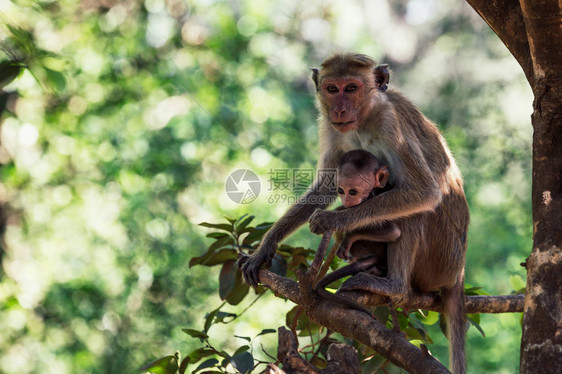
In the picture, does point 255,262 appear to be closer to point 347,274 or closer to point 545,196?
point 347,274

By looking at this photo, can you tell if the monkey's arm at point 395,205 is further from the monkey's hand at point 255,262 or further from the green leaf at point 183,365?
the green leaf at point 183,365

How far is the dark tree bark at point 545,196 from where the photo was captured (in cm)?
171

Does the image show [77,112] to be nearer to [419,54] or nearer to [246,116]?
[246,116]

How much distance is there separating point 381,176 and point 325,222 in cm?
39

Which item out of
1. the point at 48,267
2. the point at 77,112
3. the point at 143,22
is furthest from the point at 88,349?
the point at 143,22

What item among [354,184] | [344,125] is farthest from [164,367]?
[344,125]

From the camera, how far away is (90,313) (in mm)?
7746

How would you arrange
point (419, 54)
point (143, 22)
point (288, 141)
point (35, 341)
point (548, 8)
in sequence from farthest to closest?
point (419, 54) → point (143, 22) → point (288, 141) → point (35, 341) → point (548, 8)

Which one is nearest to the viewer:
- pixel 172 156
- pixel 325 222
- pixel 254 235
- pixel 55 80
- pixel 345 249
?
pixel 55 80

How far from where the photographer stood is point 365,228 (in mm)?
3160

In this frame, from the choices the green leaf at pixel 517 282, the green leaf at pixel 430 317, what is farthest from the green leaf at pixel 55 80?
the green leaf at pixel 517 282

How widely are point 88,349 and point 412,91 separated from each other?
17.4 ft

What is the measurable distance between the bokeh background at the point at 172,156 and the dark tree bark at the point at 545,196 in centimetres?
537

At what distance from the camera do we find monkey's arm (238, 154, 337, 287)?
320 centimetres
